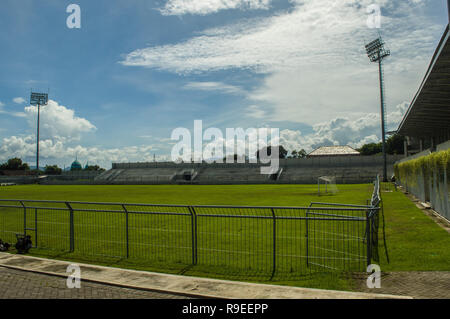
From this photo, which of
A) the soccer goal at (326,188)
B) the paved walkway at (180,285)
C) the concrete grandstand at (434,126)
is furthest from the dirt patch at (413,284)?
the soccer goal at (326,188)

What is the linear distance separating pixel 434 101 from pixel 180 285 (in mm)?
25891

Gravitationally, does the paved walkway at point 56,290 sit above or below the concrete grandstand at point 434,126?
below

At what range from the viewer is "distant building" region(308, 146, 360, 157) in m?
111

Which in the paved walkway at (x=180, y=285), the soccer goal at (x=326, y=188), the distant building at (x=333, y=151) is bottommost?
the paved walkway at (x=180, y=285)

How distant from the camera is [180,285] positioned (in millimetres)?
6910

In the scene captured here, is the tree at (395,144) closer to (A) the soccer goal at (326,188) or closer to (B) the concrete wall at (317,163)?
(B) the concrete wall at (317,163)

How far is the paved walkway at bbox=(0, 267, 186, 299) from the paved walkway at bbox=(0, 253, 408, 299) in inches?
4.0

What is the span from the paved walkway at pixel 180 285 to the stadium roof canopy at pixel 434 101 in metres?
11.4

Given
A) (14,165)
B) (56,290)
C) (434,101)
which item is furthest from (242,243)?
(14,165)

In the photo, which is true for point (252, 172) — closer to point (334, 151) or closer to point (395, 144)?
point (334, 151)

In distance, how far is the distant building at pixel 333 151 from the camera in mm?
110562
